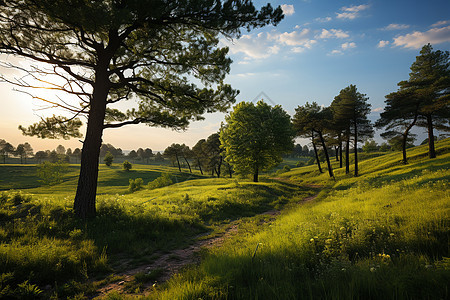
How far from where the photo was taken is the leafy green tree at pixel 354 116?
30.1 metres

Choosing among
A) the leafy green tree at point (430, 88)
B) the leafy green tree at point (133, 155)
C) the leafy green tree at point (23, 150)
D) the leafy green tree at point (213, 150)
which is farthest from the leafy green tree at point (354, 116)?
the leafy green tree at point (23, 150)

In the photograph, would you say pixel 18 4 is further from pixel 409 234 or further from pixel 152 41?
pixel 409 234

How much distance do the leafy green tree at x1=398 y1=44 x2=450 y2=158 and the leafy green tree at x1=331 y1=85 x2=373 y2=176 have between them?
5539 millimetres

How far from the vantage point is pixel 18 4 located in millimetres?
6984

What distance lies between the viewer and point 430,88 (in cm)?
2359

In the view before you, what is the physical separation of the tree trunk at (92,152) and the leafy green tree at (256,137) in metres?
18.3

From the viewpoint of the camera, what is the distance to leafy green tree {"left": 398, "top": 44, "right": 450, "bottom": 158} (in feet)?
76.6

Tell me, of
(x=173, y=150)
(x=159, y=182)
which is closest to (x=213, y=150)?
(x=159, y=182)

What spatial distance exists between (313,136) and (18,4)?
38.5m

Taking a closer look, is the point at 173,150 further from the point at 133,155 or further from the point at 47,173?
the point at 133,155

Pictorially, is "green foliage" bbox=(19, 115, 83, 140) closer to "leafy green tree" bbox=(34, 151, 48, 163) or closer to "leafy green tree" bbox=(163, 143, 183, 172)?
"leafy green tree" bbox=(163, 143, 183, 172)

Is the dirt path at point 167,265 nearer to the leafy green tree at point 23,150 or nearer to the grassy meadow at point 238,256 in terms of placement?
the grassy meadow at point 238,256

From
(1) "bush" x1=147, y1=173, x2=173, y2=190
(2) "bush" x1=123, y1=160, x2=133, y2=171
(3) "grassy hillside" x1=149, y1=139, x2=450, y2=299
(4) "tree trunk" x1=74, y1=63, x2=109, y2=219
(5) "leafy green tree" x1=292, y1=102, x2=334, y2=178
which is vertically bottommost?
(1) "bush" x1=147, y1=173, x2=173, y2=190

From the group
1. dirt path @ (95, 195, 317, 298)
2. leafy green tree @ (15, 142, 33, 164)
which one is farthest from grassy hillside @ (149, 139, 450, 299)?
leafy green tree @ (15, 142, 33, 164)
